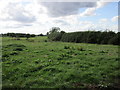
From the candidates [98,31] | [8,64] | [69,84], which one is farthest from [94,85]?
[98,31]

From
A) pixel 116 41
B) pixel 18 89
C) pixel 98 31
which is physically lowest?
pixel 18 89

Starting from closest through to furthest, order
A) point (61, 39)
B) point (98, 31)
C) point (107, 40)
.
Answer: point (107, 40) < point (98, 31) < point (61, 39)

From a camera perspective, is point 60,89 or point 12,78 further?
point 12,78

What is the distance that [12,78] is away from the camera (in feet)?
25.4

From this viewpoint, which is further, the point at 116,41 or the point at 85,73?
→ the point at 116,41

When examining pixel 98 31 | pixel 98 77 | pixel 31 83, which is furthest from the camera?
pixel 98 31

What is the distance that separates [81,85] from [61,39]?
42886mm

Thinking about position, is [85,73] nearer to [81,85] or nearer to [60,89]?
[81,85]

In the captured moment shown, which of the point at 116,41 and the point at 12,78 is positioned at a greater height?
the point at 116,41

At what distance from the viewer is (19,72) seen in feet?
28.2

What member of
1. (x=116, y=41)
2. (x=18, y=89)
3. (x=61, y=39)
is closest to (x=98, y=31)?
(x=116, y=41)

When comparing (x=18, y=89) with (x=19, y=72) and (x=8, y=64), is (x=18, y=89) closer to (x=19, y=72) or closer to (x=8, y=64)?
(x=19, y=72)

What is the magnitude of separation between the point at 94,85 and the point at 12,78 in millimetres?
4846

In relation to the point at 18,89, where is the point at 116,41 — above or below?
above
